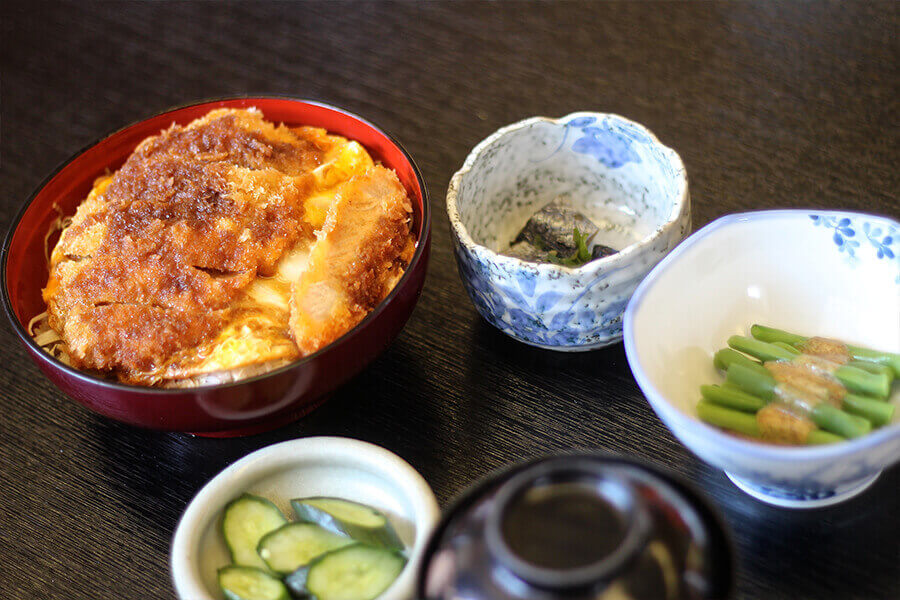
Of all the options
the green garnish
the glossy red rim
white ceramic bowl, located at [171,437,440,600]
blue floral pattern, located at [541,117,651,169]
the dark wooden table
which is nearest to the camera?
white ceramic bowl, located at [171,437,440,600]

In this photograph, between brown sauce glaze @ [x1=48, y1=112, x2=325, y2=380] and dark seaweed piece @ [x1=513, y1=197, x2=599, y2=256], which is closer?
brown sauce glaze @ [x1=48, y1=112, x2=325, y2=380]

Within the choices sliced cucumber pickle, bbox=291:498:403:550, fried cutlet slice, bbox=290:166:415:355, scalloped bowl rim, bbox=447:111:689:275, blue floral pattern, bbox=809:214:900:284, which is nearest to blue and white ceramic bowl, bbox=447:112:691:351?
scalloped bowl rim, bbox=447:111:689:275

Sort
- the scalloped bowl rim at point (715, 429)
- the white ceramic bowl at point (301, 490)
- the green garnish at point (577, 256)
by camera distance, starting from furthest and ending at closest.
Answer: the green garnish at point (577, 256), the white ceramic bowl at point (301, 490), the scalloped bowl rim at point (715, 429)

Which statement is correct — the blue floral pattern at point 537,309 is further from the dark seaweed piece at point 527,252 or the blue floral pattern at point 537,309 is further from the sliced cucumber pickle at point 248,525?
the sliced cucumber pickle at point 248,525

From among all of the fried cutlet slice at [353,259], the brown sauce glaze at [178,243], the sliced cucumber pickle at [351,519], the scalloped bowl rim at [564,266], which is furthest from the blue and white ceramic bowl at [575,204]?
the sliced cucumber pickle at [351,519]

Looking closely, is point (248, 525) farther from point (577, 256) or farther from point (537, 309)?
point (577, 256)

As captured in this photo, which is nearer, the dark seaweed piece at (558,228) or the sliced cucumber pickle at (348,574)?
the sliced cucumber pickle at (348,574)

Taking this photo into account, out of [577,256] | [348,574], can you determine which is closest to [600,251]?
[577,256]

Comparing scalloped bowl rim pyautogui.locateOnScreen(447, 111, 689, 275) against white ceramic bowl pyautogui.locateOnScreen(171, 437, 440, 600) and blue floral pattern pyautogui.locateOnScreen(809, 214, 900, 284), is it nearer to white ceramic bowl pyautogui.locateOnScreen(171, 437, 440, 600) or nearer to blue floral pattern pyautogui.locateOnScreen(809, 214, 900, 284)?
blue floral pattern pyautogui.locateOnScreen(809, 214, 900, 284)
